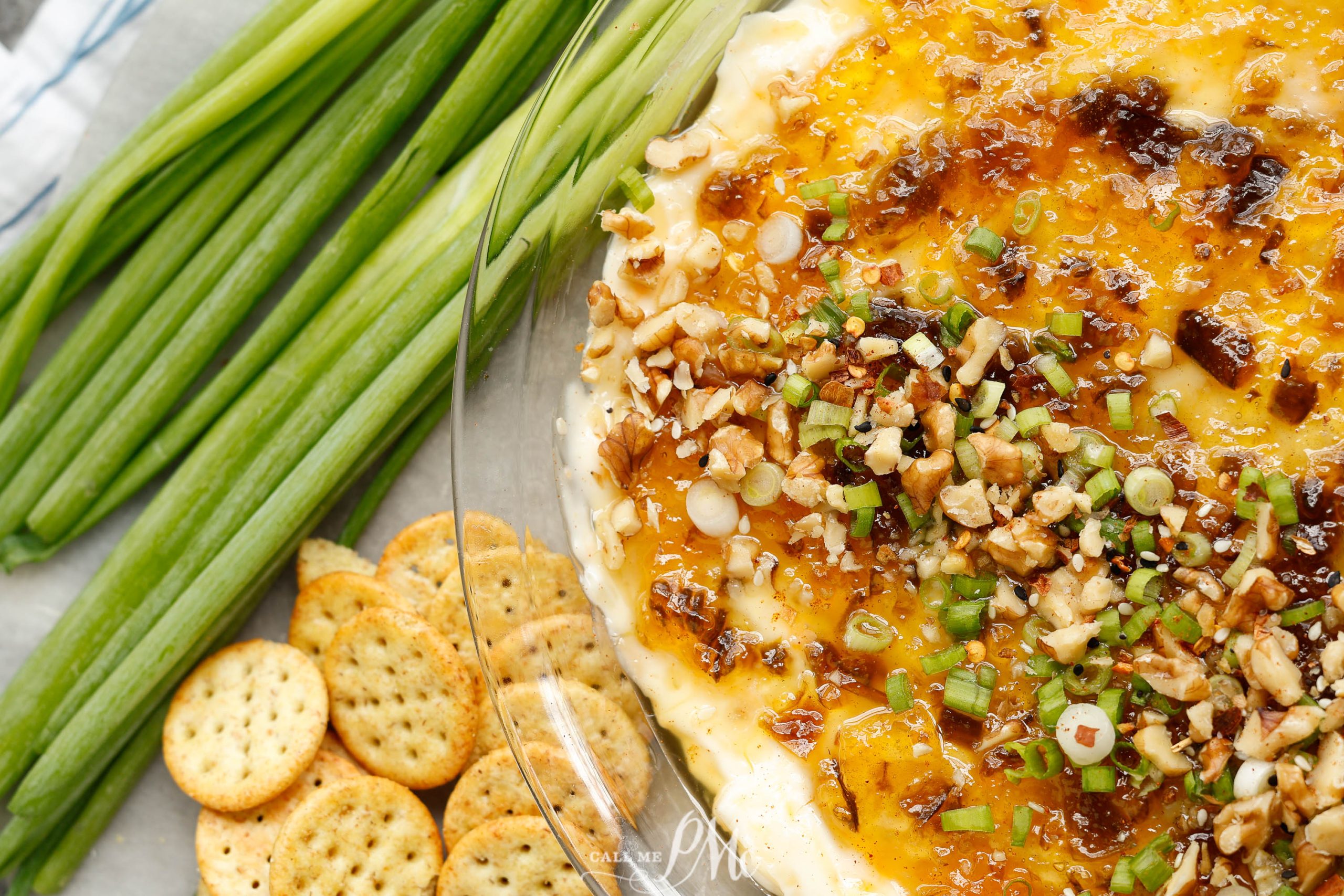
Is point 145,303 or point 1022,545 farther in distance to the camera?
point 145,303

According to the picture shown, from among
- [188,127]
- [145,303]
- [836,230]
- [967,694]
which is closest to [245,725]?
[145,303]

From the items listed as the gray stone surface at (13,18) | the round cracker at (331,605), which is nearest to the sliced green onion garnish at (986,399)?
the round cracker at (331,605)

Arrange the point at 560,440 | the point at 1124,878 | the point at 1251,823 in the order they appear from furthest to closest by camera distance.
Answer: the point at 560,440 → the point at 1124,878 → the point at 1251,823

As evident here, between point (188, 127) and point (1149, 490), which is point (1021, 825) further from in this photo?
point (188, 127)

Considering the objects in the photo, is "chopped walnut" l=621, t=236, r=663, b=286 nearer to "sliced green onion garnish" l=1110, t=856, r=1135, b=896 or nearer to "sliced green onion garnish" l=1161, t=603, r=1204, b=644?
"sliced green onion garnish" l=1161, t=603, r=1204, b=644

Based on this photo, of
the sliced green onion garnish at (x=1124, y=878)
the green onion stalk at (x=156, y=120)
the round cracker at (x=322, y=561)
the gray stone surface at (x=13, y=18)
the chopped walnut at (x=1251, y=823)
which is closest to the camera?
the chopped walnut at (x=1251, y=823)

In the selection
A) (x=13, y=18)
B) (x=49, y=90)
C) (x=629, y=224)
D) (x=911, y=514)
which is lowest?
(x=911, y=514)

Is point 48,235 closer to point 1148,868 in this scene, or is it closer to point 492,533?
point 492,533

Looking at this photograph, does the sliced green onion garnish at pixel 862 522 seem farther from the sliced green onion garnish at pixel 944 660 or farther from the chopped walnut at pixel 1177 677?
the chopped walnut at pixel 1177 677
